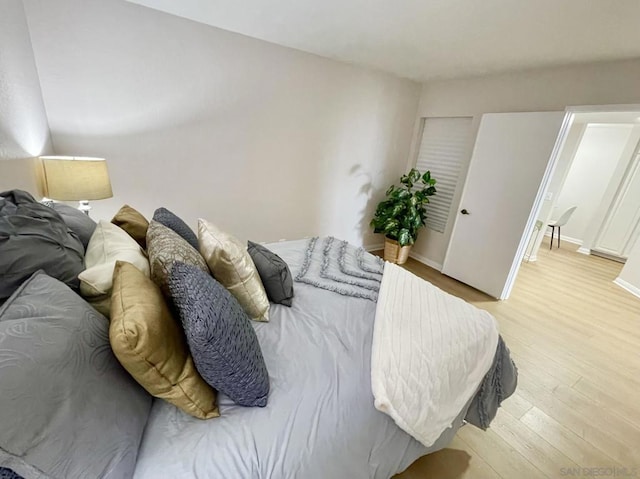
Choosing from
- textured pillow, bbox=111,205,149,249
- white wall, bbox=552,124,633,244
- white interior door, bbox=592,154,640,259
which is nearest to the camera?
textured pillow, bbox=111,205,149,249

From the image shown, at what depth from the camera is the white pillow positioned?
89 cm

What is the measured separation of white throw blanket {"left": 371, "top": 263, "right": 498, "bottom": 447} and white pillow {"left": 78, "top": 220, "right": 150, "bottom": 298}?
991mm

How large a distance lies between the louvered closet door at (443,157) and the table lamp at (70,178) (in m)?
3.58

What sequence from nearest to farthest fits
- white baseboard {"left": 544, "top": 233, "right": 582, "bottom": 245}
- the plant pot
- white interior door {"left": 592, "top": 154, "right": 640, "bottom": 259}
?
1. the plant pot
2. white interior door {"left": 592, "top": 154, "right": 640, "bottom": 259}
3. white baseboard {"left": 544, "top": 233, "right": 582, "bottom": 245}

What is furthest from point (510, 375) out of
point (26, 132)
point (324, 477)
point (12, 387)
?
point (26, 132)

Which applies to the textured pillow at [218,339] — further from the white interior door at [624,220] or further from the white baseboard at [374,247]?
the white interior door at [624,220]

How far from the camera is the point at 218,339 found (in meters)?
0.75

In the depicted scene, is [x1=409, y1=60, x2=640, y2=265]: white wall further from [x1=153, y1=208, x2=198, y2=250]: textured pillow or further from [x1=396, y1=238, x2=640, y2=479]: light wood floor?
[x1=153, y1=208, x2=198, y2=250]: textured pillow

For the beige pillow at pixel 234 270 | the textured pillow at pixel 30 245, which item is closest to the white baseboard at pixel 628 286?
Answer: the beige pillow at pixel 234 270

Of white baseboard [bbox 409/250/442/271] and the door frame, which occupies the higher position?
the door frame

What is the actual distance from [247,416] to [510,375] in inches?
52.3

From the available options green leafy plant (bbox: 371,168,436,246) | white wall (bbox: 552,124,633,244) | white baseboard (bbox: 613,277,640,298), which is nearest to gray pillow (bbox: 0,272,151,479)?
green leafy plant (bbox: 371,168,436,246)

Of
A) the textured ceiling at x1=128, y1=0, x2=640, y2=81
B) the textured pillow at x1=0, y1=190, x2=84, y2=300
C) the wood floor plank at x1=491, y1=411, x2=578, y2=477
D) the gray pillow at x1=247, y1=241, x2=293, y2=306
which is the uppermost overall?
the textured ceiling at x1=128, y1=0, x2=640, y2=81

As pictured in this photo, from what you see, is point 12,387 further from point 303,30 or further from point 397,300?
point 303,30
